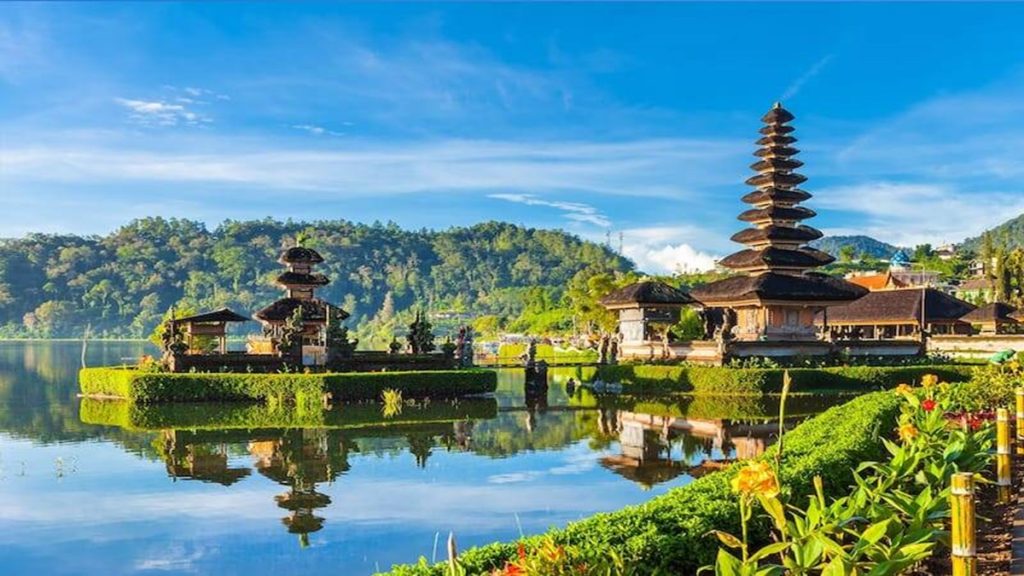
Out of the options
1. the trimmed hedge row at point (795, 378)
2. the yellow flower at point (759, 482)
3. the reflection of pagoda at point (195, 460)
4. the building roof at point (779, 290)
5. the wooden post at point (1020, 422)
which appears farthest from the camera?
the building roof at point (779, 290)

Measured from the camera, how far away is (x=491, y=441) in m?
19.7

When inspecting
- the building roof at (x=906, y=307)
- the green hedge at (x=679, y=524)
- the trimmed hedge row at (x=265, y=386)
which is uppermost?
the building roof at (x=906, y=307)

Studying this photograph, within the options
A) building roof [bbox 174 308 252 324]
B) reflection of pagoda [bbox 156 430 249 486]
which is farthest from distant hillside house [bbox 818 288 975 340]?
reflection of pagoda [bbox 156 430 249 486]

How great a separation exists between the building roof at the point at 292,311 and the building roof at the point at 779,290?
52.9 ft

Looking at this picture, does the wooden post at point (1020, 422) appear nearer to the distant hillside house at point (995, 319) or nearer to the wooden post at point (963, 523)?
the wooden post at point (963, 523)

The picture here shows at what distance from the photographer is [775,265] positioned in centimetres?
3784

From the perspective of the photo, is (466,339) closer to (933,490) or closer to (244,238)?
(933,490)

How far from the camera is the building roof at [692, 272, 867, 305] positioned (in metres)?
35.6

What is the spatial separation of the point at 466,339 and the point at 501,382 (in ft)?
19.3

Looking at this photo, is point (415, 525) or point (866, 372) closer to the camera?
point (415, 525)

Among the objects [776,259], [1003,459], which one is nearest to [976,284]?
[776,259]

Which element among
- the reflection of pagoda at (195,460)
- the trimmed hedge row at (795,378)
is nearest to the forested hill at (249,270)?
the trimmed hedge row at (795,378)

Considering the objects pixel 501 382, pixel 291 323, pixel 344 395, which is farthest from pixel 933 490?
pixel 501 382

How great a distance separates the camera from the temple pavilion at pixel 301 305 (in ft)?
120
